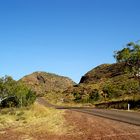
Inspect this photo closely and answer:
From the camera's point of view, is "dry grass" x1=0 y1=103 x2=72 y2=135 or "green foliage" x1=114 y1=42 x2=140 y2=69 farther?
"green foliage" x1=114 y1=42 x2=140 y2=69

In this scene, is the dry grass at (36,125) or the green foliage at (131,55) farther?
the green foliage at (131,55)

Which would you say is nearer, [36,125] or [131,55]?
[36,125]

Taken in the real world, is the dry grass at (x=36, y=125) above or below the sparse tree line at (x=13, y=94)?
below

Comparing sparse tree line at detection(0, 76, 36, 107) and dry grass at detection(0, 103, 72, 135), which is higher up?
sparse tree line at detection(0, 76, 36, 107)

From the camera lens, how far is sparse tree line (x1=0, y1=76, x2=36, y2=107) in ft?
145

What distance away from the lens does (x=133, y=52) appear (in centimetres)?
4644

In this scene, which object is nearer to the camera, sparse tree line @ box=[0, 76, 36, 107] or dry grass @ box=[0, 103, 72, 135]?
dry grass @ box=[0, 103, 72, 135]

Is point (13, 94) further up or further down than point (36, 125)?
further up

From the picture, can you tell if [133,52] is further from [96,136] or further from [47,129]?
[96,136]

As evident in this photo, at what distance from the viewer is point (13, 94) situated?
153 ft

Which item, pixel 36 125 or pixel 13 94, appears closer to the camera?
pixel 36 125

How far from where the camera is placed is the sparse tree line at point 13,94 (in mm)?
44281

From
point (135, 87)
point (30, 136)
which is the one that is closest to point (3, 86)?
point (30, 136)

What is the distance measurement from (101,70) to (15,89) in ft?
480
